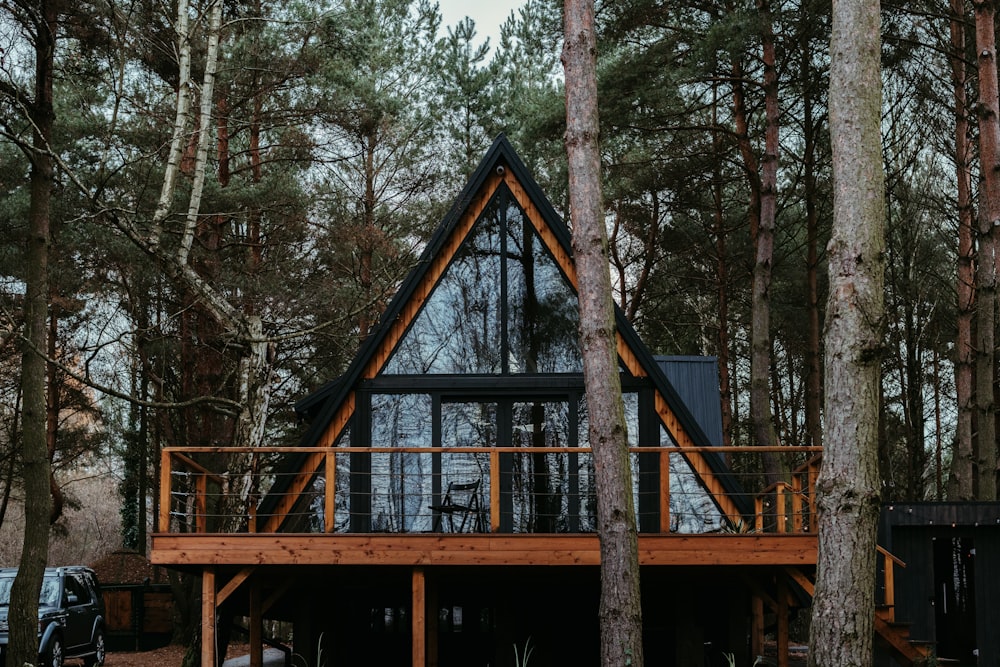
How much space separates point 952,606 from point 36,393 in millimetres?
13842

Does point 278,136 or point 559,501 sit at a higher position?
point 278,136

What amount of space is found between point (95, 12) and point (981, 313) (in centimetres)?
1150

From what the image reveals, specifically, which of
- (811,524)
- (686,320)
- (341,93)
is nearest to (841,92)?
(811,524)

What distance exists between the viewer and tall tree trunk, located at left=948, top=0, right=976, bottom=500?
16.2m

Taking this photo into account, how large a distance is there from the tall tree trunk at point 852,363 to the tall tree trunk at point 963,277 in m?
10.1

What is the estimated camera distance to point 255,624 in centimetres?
1227

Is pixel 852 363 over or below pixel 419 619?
over

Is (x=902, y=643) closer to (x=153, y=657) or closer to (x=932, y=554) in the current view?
(x=932, y=554)

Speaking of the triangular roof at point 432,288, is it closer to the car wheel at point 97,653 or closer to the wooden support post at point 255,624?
the wooden support post at point 255,624

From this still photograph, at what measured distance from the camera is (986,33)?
13.0m

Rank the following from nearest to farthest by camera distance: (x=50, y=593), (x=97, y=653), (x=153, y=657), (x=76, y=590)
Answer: (x=50, y=593) < (x=76, y=590) < (x=97, y=653) < (x=153, y=657)

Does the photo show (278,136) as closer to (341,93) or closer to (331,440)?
(341,93)

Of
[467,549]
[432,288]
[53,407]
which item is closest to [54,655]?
[467,549]

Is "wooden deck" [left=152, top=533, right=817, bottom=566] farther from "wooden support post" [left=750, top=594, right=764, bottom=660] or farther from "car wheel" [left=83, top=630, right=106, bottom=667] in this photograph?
"car wheel" [left=83, top=630, right=106, bottom=667]
